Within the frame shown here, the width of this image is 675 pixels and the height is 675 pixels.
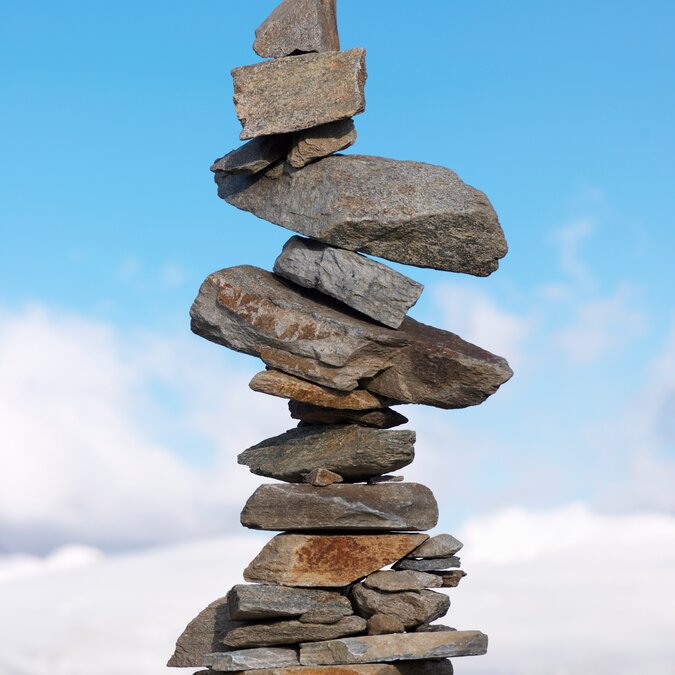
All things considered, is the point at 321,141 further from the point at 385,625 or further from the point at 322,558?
the point at 385,625

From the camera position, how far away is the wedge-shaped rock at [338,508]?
13.3 metres

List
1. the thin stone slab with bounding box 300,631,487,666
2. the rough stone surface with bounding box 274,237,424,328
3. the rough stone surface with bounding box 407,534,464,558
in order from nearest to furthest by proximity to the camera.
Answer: the thin stone slab with bounding box 300,631,487,666 → the rough stone surface with bounding box 274,237,424,328 → the rough stone surface with bounding box 407,534,464,558

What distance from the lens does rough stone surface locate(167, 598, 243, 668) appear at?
14.1 metres

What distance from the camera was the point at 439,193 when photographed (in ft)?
43.5

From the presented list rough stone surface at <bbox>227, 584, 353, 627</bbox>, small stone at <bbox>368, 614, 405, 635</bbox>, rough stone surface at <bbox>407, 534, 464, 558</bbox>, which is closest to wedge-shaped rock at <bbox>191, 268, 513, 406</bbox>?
rough stone surface at <bbox>407, 534, 464, 558</bbox>

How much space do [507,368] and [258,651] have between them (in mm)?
3905

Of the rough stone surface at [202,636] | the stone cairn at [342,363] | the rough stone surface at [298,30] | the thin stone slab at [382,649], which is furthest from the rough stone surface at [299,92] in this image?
the thin stone slab at [382,649]

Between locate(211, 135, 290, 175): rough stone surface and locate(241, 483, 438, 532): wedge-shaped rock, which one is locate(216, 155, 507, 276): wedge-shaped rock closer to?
locate(211, 135, 290, 175): rough stone surface

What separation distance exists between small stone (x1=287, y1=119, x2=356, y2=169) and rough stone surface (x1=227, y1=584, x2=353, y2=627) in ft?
14.7

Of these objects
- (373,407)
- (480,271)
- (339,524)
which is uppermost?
(480,271)

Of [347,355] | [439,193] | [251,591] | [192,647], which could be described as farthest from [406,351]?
[192,647]

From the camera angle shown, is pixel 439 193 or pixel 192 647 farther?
pixel 192 647

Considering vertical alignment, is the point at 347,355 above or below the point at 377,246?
below

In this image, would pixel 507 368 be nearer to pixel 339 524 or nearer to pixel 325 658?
pixel 339 524
